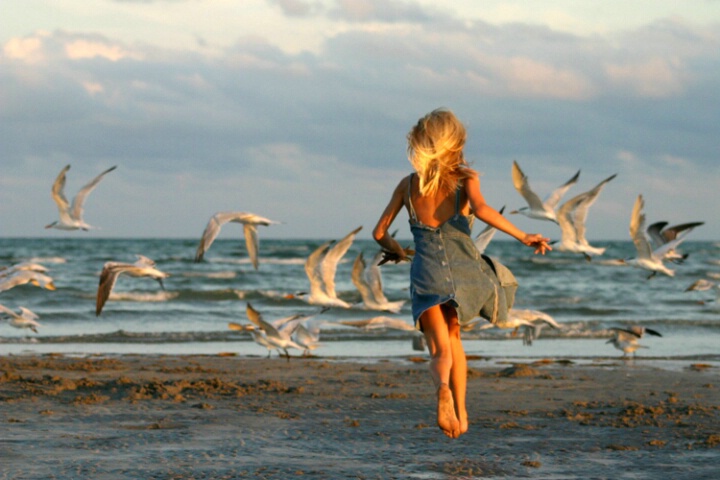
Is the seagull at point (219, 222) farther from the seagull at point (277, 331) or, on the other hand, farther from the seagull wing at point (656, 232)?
the seagull wing at point (656, 232)

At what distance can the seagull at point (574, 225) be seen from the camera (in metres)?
15.8

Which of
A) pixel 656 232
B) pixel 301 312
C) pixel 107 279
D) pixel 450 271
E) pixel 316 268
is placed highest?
pixel 656 232

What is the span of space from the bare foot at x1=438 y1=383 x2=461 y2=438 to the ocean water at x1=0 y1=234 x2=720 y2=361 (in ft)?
26.8

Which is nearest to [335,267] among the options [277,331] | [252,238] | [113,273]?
[252,238]

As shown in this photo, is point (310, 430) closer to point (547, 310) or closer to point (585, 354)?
point (585, 354)

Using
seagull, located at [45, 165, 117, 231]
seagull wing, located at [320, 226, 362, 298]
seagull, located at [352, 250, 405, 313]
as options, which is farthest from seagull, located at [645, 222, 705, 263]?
seagull, located at [45, 165, 117, 231]

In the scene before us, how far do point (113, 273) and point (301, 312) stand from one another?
9.27 meters

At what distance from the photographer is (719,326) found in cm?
1881

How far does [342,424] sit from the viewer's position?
7406 mm

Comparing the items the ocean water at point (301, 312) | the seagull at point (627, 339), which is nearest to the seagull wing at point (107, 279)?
the ocean water at point (301, 312)

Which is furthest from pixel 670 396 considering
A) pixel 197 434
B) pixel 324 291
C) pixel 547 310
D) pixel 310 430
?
pixel 547 310

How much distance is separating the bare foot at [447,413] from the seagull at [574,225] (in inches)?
427

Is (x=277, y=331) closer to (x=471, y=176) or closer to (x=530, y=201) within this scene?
(x=530, y=201)

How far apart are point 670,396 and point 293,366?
4282 mm
